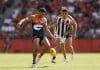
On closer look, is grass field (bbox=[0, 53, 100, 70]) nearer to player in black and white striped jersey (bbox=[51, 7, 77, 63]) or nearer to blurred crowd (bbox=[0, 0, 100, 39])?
player in black and white striped jersey (bbox=[51, 7, 77, 63])

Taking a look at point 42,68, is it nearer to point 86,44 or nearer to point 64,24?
point 64,24

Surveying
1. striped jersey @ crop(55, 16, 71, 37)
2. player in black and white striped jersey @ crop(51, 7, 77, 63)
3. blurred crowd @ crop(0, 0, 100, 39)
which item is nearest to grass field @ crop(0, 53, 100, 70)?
player in black and white striped jersey @ crop(51, 7, 77, 63)

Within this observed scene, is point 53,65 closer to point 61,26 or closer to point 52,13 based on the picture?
point 61,26

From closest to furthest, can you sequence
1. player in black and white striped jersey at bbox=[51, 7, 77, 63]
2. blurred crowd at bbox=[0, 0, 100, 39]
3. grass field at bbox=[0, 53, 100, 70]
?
1. grass field at bbox=[0, 53, 100, 70]
2. player in black and white striped jersey at bbox=[51, 7, 77, 63]
3. blurred crowd at bbox=[0, 0, 100, 39]

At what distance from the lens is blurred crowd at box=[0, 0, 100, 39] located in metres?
31.9

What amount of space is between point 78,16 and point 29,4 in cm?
346

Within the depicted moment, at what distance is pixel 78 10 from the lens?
34.1 meters

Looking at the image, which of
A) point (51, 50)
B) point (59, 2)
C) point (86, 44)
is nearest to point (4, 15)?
point (59, 2)

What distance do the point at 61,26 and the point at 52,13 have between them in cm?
1285

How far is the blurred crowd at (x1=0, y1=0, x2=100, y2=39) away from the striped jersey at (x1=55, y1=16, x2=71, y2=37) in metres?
10.8


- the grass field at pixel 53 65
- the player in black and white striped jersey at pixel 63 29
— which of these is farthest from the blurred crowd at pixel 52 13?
the player in black and white striped jersey at pixel 63 29

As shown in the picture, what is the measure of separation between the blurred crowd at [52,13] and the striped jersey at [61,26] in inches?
426

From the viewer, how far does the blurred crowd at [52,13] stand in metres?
31.9

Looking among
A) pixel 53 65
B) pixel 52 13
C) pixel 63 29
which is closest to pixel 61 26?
pixel 63 29
